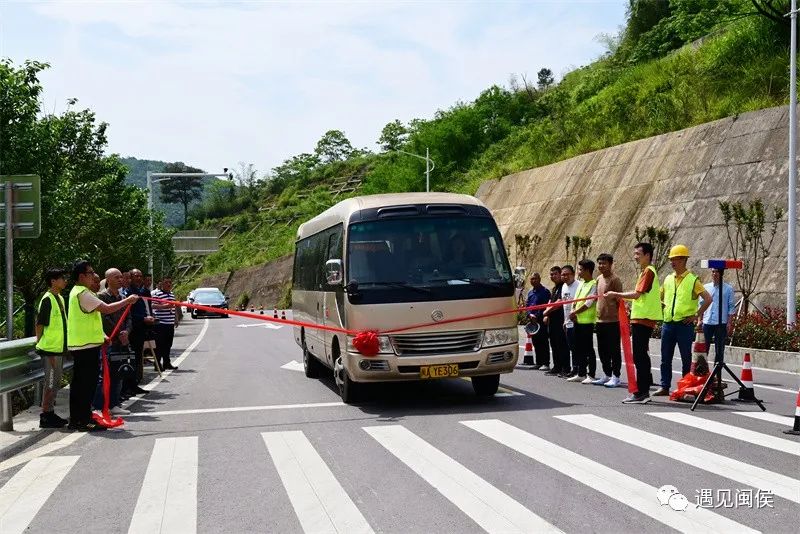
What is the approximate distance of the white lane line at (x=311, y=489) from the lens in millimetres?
6021

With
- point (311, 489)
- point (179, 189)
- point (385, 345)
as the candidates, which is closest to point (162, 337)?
point (385, 345)

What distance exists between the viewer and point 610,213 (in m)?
34.1

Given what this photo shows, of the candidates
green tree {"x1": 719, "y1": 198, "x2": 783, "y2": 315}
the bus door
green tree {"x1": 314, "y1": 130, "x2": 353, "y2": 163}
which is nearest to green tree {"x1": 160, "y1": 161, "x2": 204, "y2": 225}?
green tree {"x1": 314, "y1": 130, "x2": 353, "y2": 163}

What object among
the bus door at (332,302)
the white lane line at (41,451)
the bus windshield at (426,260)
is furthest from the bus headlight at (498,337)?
the white lane line at (41,451)

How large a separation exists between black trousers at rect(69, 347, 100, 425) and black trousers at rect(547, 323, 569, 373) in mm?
8091

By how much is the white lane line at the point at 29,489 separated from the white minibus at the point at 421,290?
4.03m

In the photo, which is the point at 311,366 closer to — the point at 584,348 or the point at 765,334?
the point at 584,348

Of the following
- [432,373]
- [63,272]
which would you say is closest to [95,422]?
[63,272]

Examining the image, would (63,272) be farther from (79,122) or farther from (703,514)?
(79,122)

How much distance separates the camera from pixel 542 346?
54.6 feet

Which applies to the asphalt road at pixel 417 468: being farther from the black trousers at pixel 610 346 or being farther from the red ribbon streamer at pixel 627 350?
the black trousers at pixel 610 346

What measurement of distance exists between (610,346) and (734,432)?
13.8 feet

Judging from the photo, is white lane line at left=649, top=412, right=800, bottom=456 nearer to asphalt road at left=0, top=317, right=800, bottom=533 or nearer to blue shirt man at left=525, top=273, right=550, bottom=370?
asphalt road at left=0, top=317, right=800, bottom=533

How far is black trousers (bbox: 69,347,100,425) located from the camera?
405 inches
